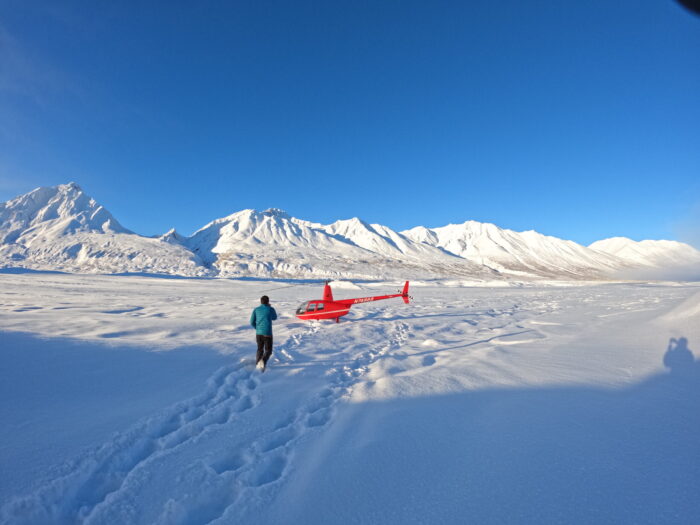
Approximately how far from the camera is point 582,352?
813 cm

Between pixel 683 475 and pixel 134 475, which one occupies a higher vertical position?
pixel 683 475

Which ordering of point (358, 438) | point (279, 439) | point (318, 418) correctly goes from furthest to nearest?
point (318, 418), point (279, 439), point (358, 438)

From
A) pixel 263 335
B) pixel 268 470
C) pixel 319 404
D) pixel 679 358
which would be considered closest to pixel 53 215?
pixel 263 335

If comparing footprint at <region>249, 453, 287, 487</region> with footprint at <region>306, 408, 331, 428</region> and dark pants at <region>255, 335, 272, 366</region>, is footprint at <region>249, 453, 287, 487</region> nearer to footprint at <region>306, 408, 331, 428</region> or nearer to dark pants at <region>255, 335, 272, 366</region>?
footprint at <region>306, 408, 331, 428</region>

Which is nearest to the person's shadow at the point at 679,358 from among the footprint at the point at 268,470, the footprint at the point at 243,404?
the footprint at the point at 268,470

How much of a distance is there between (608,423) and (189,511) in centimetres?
563

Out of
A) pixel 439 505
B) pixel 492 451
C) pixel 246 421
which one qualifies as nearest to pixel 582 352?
pixel 492 451

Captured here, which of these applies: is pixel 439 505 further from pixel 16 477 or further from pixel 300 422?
pixel 16 477

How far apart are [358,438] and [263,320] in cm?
424

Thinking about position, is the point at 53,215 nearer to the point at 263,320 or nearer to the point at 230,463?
the point at 263,320

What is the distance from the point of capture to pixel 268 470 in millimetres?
3680

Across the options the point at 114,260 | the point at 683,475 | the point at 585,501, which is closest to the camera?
the point at 585,501

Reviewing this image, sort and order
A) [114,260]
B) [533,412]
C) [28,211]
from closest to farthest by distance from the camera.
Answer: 1. [533,412]
2. [114,260]
3. [28,211]

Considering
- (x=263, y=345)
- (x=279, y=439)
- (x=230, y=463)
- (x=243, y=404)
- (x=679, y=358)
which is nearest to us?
(x=230, y=463)
